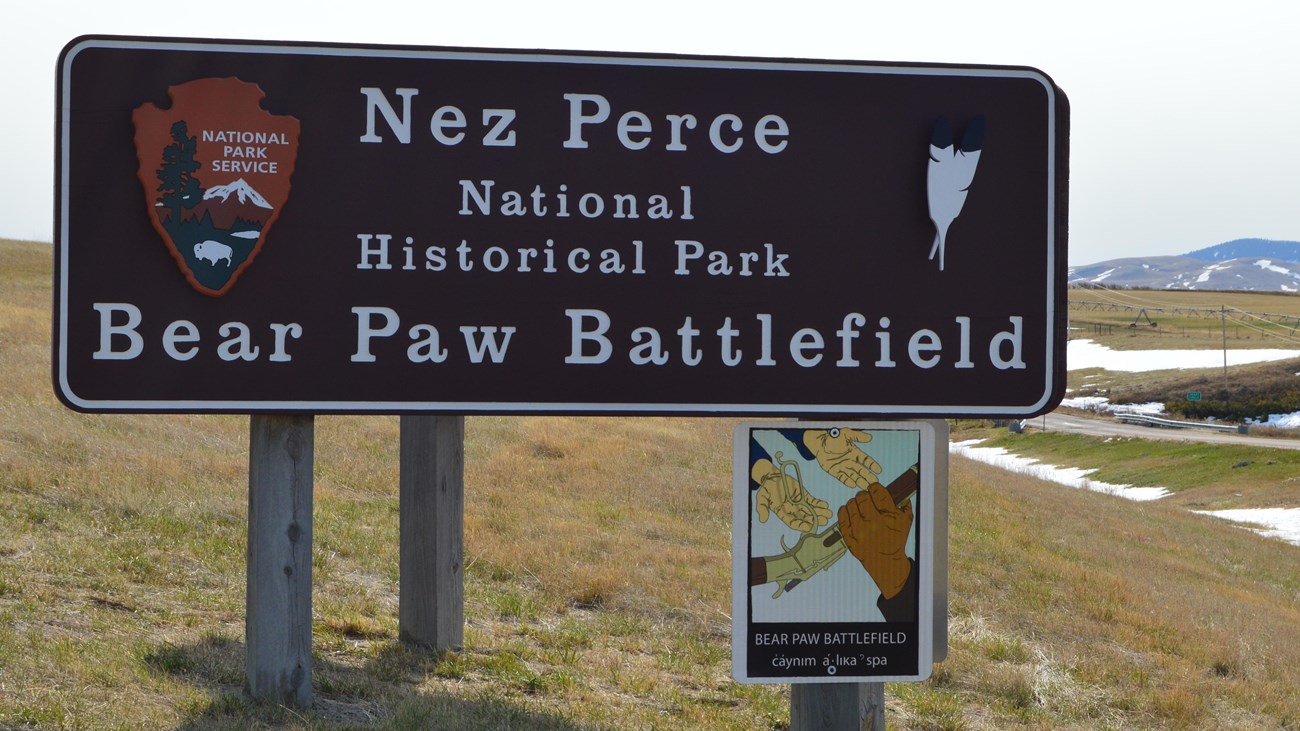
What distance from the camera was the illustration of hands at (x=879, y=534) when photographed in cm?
415

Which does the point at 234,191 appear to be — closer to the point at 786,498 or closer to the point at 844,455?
the point at 786,498

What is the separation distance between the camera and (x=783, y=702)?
607cm

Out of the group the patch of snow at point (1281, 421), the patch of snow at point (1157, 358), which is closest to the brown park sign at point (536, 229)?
the patch of snow at point (1281, 421)

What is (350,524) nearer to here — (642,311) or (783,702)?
(783,702)

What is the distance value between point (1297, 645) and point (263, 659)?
29.9 feet

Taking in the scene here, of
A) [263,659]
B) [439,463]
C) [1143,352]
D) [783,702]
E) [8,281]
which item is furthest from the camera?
[1143,352]

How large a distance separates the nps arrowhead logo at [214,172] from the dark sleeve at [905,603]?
106 inches

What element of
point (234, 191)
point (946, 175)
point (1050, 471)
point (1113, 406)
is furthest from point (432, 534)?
point (1113, 406)

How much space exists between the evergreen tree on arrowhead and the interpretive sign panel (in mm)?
2204

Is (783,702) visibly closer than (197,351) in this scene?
No

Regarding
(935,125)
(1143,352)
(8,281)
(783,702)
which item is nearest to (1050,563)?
(783,702)

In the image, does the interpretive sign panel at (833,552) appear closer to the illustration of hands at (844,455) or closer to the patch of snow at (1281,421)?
the illustration of hands at (844,455)

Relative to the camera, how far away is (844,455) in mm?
4141

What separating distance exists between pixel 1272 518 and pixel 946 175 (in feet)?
124
